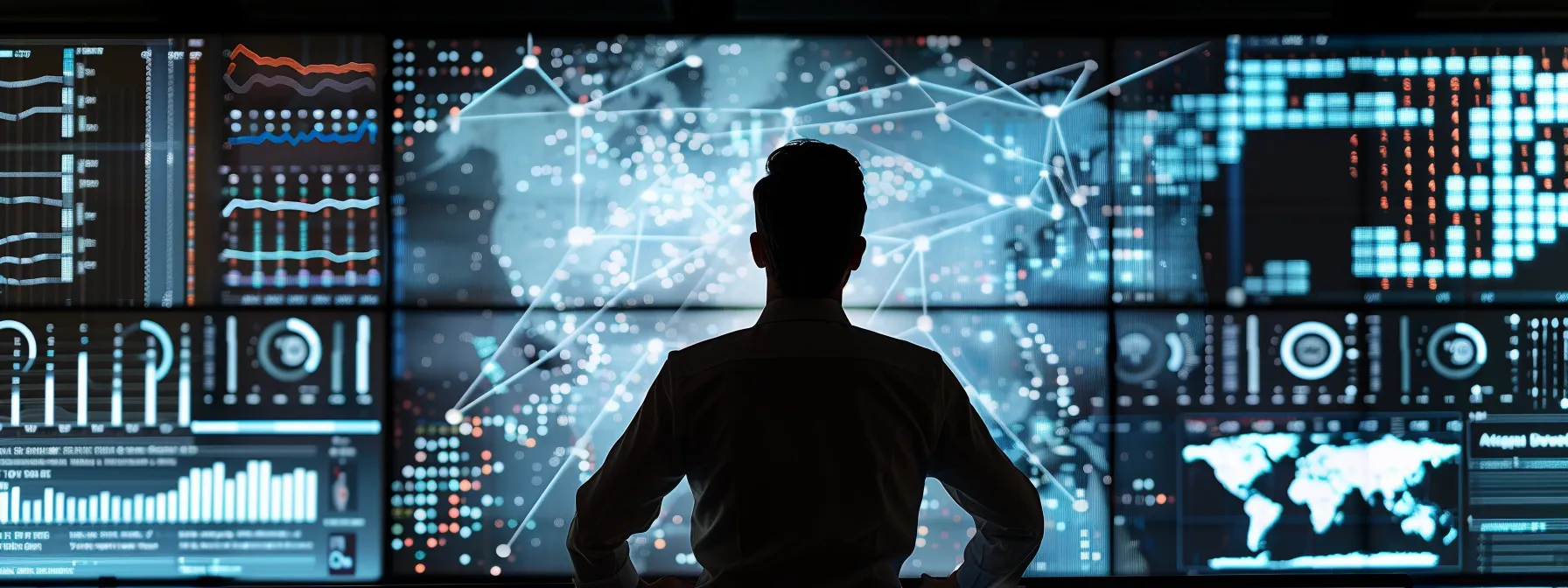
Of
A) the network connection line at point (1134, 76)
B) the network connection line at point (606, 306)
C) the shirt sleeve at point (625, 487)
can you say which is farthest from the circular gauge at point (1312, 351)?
the shirt sleeve at point (625, 487)

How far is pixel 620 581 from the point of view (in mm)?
1249

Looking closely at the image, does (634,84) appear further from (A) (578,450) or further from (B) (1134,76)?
(B) (1134,76)

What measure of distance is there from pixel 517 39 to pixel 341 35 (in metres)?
0.56

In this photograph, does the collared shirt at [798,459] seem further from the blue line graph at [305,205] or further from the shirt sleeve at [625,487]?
the blue line graph at [305,205]

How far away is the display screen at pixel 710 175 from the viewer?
2824 millimetres

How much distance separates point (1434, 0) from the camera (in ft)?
9.57

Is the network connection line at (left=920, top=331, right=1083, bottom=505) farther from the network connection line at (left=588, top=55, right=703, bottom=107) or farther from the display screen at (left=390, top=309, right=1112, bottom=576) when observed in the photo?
the network connection line at (left=588, top=55, right=703, bottom=107)

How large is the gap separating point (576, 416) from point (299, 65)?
1.43 metres

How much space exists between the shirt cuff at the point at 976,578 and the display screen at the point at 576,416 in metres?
1.53

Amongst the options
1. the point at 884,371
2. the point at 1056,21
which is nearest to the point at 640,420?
the point at 884,371

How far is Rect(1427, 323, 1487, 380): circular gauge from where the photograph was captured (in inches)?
113

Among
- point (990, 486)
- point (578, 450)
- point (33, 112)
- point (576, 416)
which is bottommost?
point (578, 450)

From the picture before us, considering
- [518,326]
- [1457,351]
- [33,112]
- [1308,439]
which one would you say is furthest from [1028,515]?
[33,112]

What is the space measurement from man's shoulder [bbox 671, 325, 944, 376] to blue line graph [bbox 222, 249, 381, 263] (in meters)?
2.01
